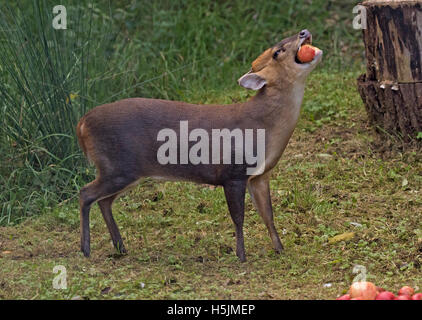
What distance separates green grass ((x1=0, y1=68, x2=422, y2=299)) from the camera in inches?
177

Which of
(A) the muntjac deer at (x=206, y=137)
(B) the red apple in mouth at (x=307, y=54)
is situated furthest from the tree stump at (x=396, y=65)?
(B) the red apple in mouth at (x=307, y=54)

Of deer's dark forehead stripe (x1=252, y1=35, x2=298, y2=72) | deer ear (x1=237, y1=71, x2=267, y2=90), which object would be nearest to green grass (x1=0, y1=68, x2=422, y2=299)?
deer ear (x1=237, y1=71, x2=267, y2=90)

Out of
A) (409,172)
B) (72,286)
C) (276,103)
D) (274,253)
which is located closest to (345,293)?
(274,253)

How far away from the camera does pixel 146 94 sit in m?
7.77

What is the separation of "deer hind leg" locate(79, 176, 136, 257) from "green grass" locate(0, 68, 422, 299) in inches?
5.0

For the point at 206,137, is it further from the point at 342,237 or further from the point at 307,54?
the point at 342,237

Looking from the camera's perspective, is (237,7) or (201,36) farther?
(237,7)

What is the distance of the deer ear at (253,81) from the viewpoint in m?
4.82

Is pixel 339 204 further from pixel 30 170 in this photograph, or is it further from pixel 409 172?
pixel 30 170

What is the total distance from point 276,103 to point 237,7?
463 cm

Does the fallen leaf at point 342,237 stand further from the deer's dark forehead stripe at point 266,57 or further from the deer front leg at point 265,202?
the deer's dark forehead stripe at point 266,57

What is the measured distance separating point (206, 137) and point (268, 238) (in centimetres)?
95

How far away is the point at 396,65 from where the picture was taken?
20.5ft

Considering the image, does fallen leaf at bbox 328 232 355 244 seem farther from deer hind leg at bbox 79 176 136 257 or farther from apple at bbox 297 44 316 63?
deer hind leg at bbox 79 176 136 257
